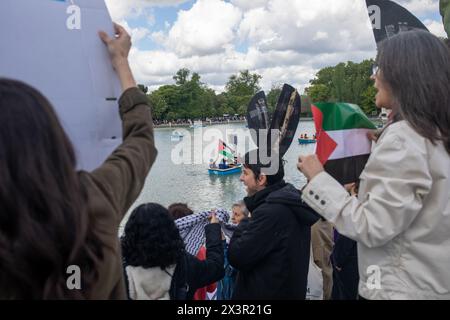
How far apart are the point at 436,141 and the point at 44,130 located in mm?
1479

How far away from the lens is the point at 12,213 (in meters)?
1.05

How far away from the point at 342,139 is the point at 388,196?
0.73 meters

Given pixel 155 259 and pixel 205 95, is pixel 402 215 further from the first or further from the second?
pixel 205 95

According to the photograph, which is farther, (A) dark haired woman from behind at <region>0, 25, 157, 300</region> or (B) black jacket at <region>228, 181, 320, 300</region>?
(B) black jacket at <region>228, 181, 320, 300</region>

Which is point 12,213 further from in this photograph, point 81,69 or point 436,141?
point 436,141

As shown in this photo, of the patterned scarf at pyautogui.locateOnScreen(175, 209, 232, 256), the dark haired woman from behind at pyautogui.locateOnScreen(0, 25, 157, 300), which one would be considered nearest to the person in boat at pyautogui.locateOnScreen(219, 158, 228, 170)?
the patterned scarf at pyautogui.locateOnScreen(175, 209, 232, 256)

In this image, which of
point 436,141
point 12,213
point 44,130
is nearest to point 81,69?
point 44,130

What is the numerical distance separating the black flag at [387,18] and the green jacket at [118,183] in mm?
1612

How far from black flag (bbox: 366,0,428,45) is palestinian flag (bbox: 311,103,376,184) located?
1.87 feet

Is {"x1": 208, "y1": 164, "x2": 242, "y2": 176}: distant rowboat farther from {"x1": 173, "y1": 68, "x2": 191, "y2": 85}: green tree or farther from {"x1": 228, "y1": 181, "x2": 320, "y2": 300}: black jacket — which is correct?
{"x1": 173, "y1": 68, "x2": 191, "y2": 85}: green tree

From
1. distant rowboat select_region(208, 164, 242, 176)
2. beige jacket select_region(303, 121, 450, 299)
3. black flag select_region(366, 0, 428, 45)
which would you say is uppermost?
black flag select_region(366, 0, 428, 45)

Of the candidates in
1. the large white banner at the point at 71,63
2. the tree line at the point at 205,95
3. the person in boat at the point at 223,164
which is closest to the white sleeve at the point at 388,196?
the large white banner at the point at 71,63

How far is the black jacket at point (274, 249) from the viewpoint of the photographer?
2.55m

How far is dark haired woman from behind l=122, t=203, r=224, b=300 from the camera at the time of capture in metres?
2.48
